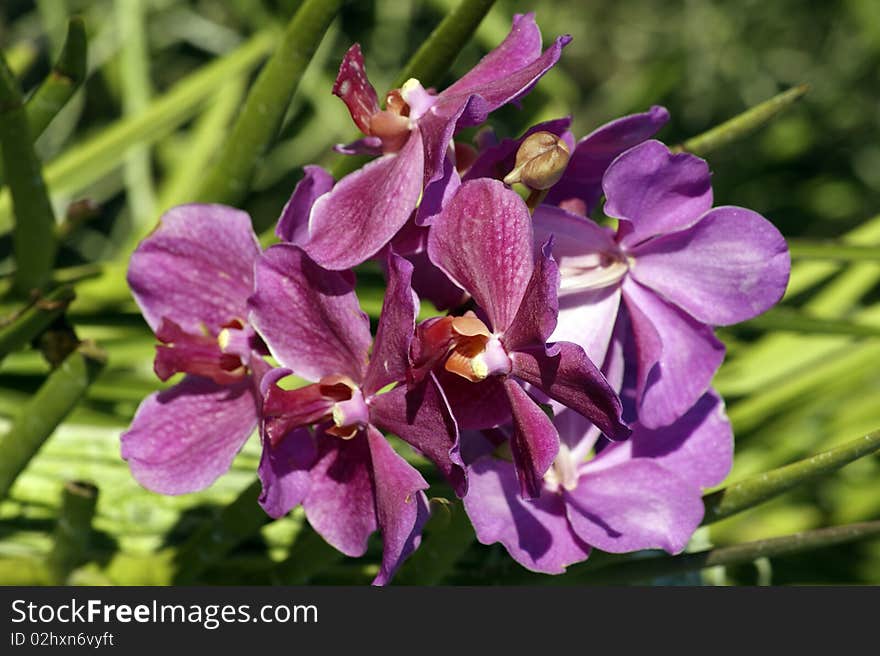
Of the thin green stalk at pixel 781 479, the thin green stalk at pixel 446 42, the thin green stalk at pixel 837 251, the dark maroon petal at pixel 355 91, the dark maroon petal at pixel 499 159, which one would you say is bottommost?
the thin green stalk at pixel 837 251

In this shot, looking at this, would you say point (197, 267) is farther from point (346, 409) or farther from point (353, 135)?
point (353, 135)

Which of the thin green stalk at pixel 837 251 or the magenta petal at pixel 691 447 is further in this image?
the thin green stalk at pixel 837 251

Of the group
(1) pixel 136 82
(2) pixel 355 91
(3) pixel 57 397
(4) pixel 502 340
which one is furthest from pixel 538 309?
(1) pixel 136 82

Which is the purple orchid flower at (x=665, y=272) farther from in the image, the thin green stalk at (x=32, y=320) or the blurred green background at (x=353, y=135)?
the thin green stalk at (x=32, y=320)

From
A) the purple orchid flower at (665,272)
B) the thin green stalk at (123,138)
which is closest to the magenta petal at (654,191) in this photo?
the purple orchid flower at (665,272)

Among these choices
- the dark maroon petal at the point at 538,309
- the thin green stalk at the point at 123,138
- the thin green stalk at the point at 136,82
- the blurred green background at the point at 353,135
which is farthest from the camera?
the thin green stalk at the point at 136,82

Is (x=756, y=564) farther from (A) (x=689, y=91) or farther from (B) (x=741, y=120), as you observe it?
(A) (x=689, y=91)
